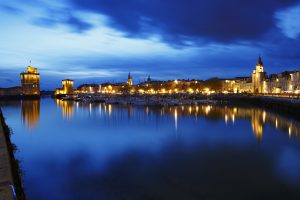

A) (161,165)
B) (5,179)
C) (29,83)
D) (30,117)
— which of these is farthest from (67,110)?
(29,83)

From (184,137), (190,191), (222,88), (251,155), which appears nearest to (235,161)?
(251,155)

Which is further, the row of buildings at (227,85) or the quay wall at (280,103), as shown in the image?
the row of buildings at (227,85)

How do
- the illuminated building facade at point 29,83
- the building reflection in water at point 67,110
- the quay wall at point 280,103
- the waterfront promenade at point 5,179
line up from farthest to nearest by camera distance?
the illuminated building facade at point 29,83, the building reflection in water at point 67,110, the quay wall at point 280,103, the waterfront promenade at point 5,179

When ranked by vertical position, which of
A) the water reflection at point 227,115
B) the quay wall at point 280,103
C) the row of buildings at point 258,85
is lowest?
the water reflection at point 227,115

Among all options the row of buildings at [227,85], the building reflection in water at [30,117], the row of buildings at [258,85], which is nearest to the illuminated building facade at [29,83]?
the row of buildings at [227,85]

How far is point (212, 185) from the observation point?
12578mm

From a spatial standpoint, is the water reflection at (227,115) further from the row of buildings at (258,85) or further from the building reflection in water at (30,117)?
the row of buildings at (258,85)

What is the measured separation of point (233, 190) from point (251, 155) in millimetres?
7011

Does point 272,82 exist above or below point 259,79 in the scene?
below

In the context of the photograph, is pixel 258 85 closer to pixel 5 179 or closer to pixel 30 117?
pixel 30 117

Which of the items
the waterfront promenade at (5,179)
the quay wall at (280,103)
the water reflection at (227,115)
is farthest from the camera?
the quay wall at (280,103)

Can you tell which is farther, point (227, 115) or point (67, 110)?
point (67, 110)

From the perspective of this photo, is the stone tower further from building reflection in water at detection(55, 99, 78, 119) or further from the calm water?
the calm water

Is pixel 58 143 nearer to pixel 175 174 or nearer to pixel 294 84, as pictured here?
pixel 175 174
